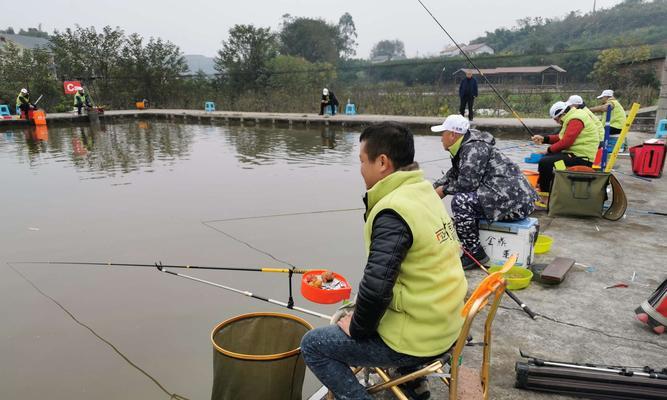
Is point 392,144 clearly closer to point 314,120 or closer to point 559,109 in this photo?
point 559,109

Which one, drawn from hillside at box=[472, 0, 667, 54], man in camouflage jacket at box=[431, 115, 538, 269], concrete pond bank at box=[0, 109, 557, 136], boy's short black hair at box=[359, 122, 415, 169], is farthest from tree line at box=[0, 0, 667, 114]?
hillside at box=[472, 0, 667, 54]

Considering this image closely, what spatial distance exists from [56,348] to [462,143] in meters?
3.47

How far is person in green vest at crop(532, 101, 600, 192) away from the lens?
5.25 m

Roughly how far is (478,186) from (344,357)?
2354mm

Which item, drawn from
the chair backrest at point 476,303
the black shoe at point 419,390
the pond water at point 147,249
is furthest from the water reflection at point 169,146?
the chair backrest at point 476,303

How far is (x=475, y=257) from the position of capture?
3.80 m

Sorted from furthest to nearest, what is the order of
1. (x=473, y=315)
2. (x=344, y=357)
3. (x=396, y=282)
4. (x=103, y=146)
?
(x=103, y=146)
(x=344, y=357)
(x=396, y=282)
(x=473, y=315)

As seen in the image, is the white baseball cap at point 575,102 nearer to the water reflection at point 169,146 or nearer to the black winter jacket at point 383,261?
the water reflection at point 169,146

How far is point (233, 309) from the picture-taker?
404 cm

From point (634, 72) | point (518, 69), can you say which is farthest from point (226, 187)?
point (518, 69)

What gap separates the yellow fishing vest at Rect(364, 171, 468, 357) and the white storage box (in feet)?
6.84

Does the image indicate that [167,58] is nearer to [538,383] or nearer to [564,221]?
[564,221]

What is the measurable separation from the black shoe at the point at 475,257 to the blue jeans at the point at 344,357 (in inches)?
82.8

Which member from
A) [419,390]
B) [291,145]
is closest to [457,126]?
[419,390]
